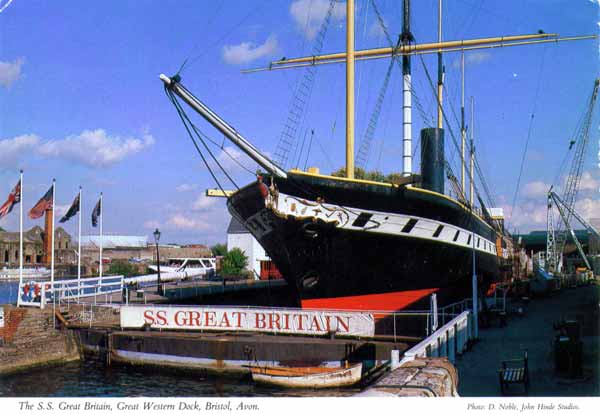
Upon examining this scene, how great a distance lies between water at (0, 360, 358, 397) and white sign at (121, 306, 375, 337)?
5.34ft

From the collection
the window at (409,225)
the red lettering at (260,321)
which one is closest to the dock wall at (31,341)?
the red lettering at (260,321)

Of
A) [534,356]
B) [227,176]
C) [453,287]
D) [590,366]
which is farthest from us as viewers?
[453,287]

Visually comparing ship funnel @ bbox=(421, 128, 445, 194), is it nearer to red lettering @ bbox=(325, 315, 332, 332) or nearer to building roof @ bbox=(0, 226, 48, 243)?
red lettering @ bbox=(325, 315, 332, 332)

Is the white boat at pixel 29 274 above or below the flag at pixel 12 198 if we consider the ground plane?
below

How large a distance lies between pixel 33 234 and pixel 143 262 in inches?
668

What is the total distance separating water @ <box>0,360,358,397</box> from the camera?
49.7ft

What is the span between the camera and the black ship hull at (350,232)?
59.0ft

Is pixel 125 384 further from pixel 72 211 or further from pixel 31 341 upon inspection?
pixel 72 211

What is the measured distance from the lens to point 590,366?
11.6 metres

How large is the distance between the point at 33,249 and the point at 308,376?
72.9 meters

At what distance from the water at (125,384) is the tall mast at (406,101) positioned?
9108 mm

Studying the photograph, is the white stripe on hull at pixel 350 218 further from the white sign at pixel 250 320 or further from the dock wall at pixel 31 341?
the dock wall at pixel 31 341
